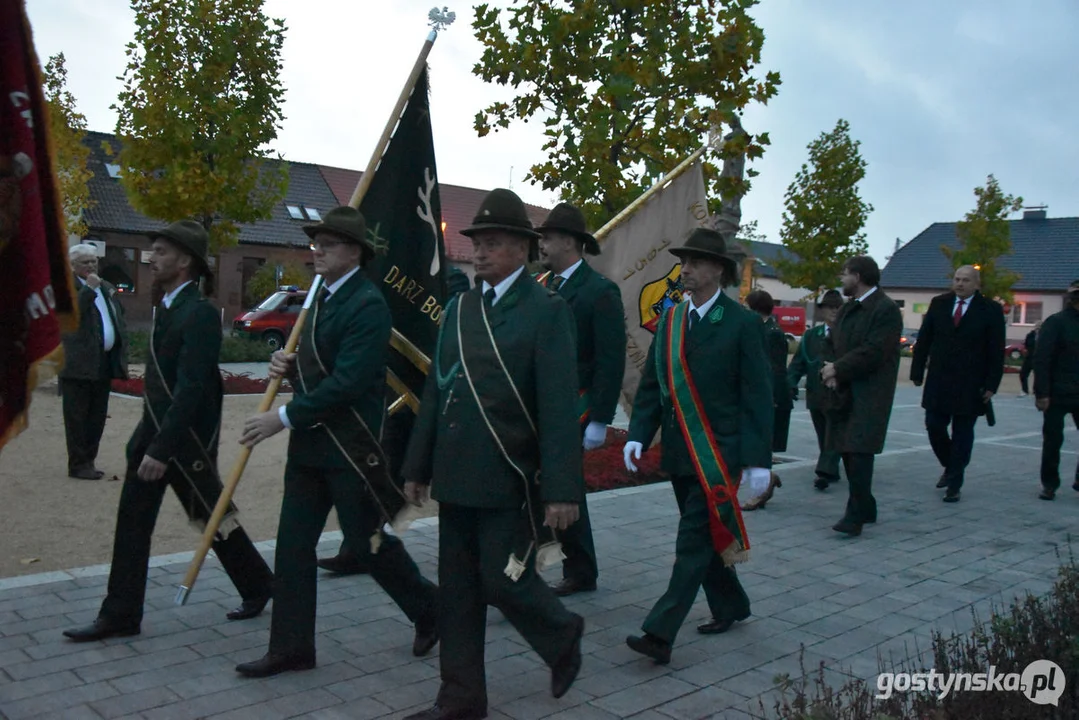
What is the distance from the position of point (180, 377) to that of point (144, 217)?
3691 centimetres

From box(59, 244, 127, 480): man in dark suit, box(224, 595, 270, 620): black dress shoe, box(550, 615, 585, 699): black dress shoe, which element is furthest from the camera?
box(59, 244, 127, 480): man in dark suit

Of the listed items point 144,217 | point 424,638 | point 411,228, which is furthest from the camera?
point 144,217

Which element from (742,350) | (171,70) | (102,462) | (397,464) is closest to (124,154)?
(171,70)

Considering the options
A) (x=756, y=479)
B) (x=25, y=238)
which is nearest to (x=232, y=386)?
(x=756, y=479)

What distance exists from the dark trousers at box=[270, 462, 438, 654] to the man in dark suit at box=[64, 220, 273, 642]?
0.64 metres

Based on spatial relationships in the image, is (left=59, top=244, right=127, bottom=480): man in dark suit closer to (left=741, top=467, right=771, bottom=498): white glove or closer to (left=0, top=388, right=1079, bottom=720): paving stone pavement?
(left=0, top=388, right=1079, bottom=720): paving stone pavement

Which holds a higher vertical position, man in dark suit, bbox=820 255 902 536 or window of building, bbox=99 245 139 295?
window of building, bbox=99 245 139 295

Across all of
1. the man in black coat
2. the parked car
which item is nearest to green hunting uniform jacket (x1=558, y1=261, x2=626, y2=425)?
the man in black coat

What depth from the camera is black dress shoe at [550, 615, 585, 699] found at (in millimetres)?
4008

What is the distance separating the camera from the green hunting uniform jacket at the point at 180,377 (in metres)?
4.64

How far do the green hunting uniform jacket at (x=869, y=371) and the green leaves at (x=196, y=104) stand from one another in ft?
42.2

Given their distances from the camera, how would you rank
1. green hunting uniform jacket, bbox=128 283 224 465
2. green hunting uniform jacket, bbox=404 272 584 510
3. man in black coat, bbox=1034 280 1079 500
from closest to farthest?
1. green hunting uniform jacket, bbox=404 272 584 510
2. green hunting uniform jacket, bbox=128 283 224 465
3. man in black coat, bbox=1034 280 1079 500

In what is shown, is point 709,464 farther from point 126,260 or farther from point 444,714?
point 126,260

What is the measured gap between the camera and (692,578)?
4793 mm
